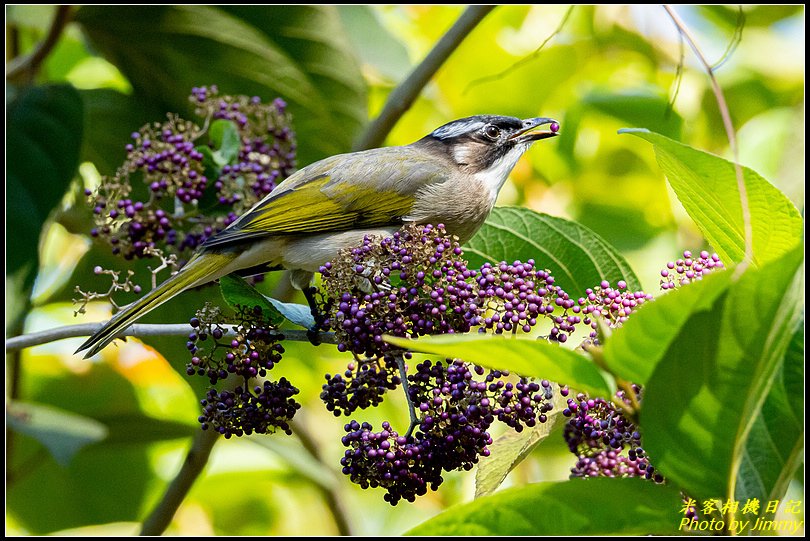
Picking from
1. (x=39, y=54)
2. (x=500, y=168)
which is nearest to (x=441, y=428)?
(x=500, y=168)

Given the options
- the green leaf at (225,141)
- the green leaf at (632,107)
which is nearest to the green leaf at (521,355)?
the green leaf at (225,141)

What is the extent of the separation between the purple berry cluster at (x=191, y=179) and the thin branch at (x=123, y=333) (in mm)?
382

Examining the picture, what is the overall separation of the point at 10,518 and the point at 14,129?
70.9 inches

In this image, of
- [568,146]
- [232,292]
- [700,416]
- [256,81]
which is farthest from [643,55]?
[700,416]

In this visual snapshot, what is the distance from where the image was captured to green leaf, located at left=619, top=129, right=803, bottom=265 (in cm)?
156

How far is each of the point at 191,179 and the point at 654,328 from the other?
1848 mm

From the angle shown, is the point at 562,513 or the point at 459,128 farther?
the point at 459,128

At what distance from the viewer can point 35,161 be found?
3166 mm

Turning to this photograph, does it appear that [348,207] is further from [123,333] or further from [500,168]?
[123,333]

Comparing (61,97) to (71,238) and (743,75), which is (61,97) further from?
(743,75)

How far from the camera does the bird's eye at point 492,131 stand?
135 inches

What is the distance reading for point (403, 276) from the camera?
1.97 metres

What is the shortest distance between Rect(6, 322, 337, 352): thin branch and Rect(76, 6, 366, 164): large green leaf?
5.01 ft

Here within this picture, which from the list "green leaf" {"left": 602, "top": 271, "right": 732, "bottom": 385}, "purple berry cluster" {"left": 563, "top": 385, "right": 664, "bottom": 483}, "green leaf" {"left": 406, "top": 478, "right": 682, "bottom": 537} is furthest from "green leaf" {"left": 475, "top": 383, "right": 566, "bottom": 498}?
"green leaf" {"left": 602, "top": 271, "right": 732, "bottom": 385}
